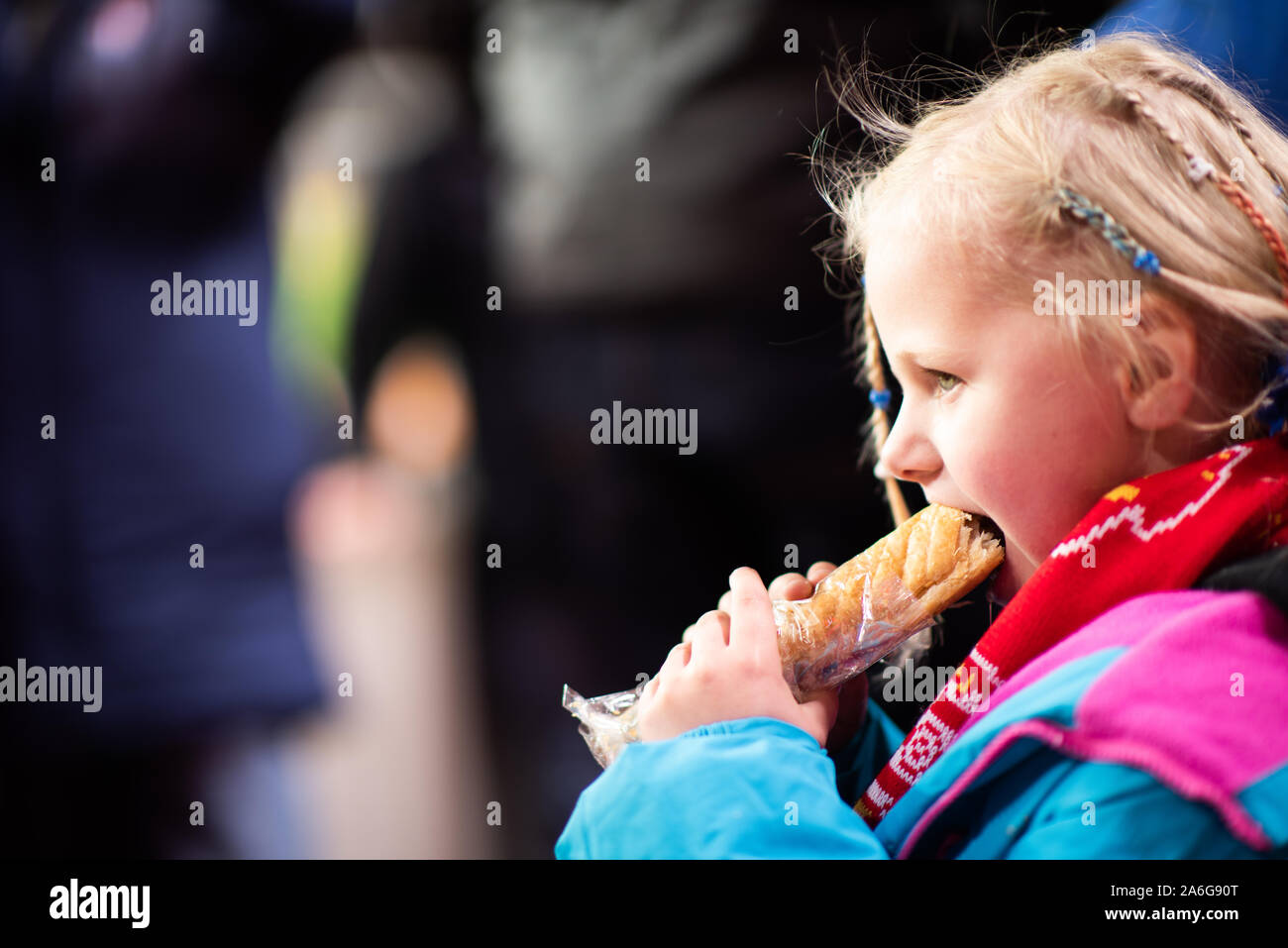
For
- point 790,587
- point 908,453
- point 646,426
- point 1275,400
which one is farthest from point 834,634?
point 646,426

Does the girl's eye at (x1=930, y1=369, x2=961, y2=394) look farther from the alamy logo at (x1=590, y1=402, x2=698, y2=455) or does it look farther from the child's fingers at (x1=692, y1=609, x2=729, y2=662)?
the alamy logo at (x1=590, y1=402, x2=698, y2=455)

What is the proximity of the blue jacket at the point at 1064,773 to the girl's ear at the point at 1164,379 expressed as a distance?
6.1 inches

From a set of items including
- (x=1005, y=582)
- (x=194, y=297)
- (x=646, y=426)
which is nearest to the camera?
(x=1005, y=582)

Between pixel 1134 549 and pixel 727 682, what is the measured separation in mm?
356

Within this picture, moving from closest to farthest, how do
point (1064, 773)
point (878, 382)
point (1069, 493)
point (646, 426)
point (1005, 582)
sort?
1. point (1064, 773)
2. point (1069, 493)
3. point (1005, 582)
4. point (878, 382)
5. point (646, 426)

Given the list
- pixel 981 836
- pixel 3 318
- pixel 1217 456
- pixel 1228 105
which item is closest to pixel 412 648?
pixel 3 318

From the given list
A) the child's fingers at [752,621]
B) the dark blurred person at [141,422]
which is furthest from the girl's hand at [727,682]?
the dark blurred person at [141,422]

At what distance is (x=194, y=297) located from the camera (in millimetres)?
1251

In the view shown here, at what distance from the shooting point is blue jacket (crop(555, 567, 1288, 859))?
67 cm

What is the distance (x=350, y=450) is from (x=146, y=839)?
24.7 inches
